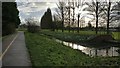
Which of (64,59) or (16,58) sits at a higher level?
(16,58)

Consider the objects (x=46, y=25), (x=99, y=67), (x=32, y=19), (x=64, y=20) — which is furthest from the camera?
(x=46, y=25)

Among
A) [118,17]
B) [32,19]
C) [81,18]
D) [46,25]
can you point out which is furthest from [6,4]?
[46,25]

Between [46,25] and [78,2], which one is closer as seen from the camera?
[78,2]

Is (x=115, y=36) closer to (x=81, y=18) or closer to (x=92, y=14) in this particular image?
(x=92, y=14)

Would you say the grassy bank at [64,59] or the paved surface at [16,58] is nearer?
the paved surface at [16,58]

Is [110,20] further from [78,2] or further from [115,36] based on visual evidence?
[78,2]

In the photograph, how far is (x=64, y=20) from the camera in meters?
68.6

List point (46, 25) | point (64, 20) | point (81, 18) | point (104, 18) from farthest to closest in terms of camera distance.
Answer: point (46, 25)
point (64, 20)
point (81, 18)
point (104, 18)

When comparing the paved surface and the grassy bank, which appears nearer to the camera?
the paved surface

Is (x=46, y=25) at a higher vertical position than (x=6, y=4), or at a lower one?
lower

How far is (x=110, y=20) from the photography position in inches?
1748

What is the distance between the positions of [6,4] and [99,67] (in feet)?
95.5

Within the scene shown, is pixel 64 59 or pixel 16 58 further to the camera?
pixel 64 59

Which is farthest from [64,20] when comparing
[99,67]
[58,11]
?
[99,67]
